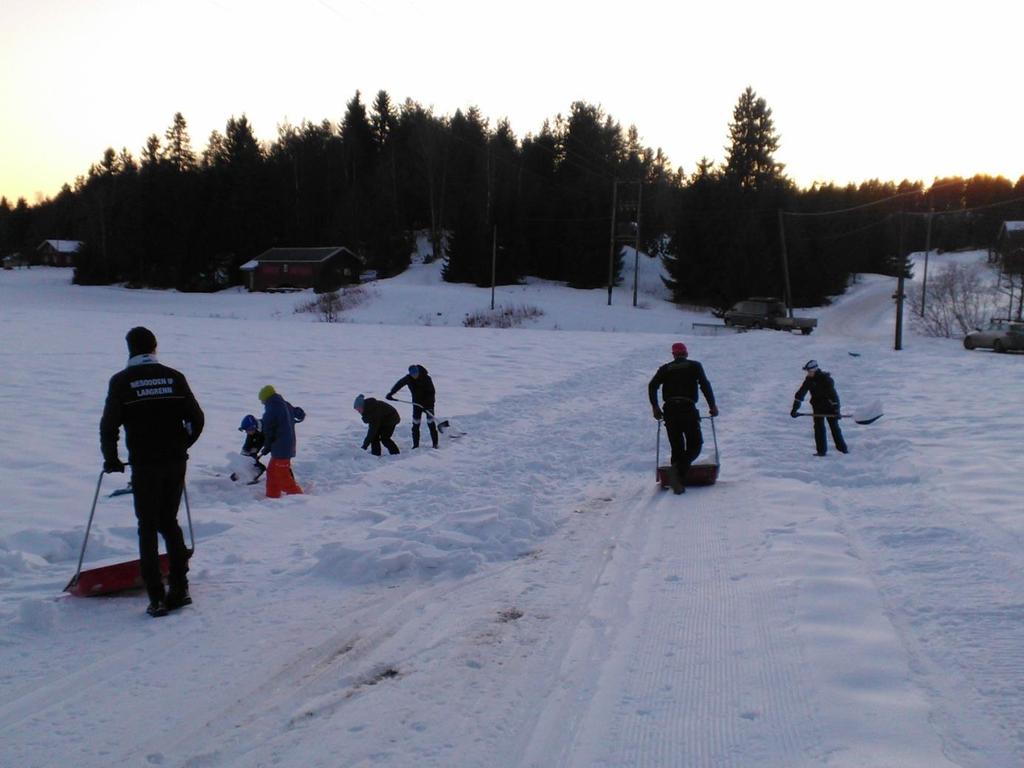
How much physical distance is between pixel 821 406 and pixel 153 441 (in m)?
9.72

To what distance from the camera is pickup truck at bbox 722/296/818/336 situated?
4528 cm

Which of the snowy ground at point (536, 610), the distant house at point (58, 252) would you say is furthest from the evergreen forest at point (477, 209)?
the snowy ground at point (536, 610)

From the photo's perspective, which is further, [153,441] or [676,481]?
[676,481]

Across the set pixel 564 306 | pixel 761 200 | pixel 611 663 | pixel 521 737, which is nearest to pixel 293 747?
pixel 521 737

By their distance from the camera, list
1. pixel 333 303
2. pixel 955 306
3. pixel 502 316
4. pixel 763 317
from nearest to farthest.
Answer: pixel 955 306
pixel 763 317
pixel 502 316
pixel 333 303

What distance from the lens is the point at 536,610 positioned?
570 centimetres

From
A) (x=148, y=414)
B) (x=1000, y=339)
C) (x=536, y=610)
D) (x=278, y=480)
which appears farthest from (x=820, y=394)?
(x=1000, y=339)

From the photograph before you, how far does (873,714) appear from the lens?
4.00 meters

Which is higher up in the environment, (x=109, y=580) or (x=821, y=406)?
(x=821, y=406)

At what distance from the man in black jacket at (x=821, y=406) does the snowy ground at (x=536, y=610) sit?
0.39 metres

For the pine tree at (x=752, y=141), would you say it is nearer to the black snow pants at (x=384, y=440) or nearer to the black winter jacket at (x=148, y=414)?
the black snow pants at (x=384, y=440)

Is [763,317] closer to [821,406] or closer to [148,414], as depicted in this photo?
[821,406]

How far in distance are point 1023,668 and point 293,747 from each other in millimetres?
3934

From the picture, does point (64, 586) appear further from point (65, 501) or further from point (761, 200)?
point (761, 200)
